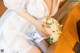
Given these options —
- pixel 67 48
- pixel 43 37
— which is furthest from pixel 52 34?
pixel 67 48

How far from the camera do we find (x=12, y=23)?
96cm

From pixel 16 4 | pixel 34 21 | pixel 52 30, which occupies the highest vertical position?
pixel 16 4

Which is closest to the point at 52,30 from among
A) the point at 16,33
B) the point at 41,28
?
the point at 41,28

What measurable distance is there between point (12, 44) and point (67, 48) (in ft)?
1.11

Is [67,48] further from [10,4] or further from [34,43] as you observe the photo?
[10,4]

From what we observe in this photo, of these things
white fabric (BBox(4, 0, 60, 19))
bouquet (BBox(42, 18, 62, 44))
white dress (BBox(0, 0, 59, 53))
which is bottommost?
bouquet (BBox(42, 18, 62, 44))

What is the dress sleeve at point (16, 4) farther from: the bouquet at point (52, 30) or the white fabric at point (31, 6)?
the bouquet at point (52, 30)

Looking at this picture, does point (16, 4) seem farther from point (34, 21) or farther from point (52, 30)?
point (52, 30)

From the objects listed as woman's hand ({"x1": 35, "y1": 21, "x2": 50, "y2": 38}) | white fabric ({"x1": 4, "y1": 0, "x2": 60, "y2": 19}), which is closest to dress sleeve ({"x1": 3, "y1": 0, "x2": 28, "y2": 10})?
white fabric ({"x1": 4, "y1": 0, "x2": 60, "y2": 19})

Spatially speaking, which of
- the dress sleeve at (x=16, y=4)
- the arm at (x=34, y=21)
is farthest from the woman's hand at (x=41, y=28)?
the dress sleeve at (x=16, y=4)

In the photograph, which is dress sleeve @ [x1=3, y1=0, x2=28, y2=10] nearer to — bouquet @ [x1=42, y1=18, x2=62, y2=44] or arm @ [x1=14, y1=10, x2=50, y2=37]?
arm @ [x1=14, y1=10, x2=50, y2=37]

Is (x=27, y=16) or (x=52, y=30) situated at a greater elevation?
(x=27, y=16)

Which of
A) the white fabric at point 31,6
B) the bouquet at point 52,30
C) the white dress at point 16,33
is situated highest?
the white fabric at point 31,6

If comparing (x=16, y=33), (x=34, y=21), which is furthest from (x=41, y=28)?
(x=16, y=33)
